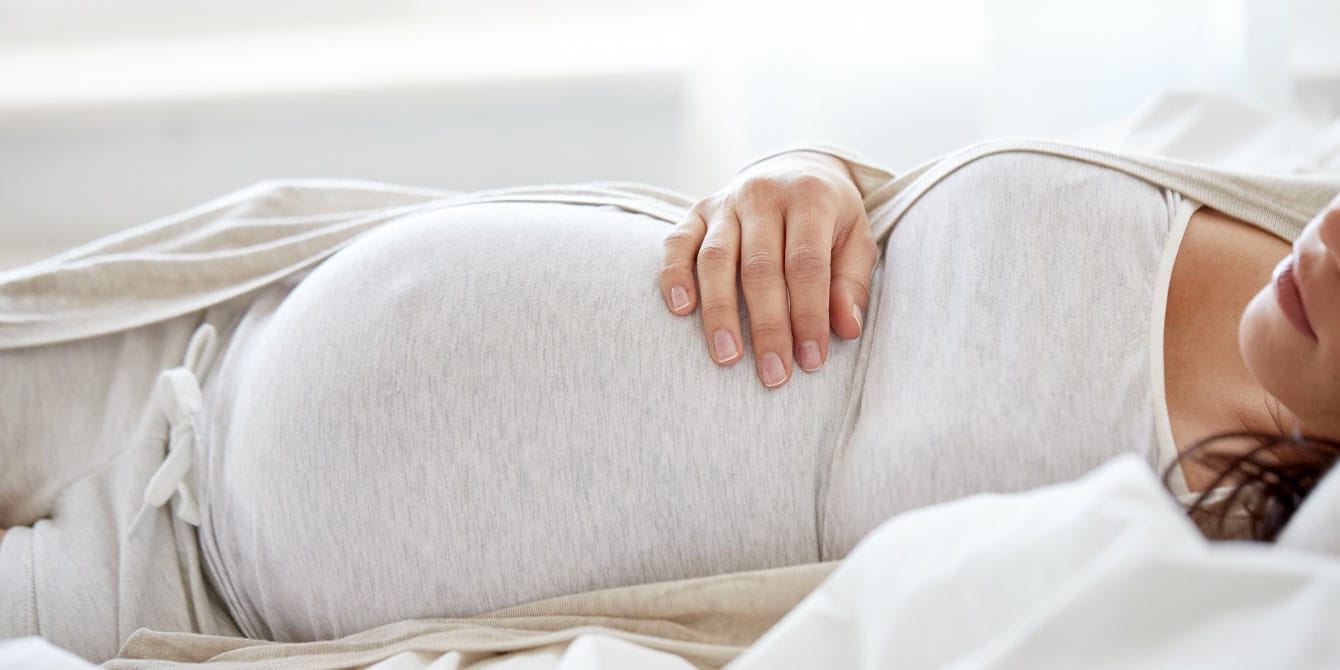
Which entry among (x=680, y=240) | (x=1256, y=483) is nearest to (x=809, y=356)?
(x=680, y=240)

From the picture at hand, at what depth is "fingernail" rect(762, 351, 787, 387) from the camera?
2.16 feet

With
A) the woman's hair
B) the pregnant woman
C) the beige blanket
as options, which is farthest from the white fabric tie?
the woman's hair

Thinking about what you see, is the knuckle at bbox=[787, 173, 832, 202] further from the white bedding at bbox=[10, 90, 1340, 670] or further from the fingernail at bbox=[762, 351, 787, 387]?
the white bedding at bbox=[10, 90, 1340, 670]

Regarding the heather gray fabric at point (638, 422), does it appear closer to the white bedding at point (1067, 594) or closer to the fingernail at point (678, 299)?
the fingernail at point (678, 299)

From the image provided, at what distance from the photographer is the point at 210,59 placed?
1.66 meters

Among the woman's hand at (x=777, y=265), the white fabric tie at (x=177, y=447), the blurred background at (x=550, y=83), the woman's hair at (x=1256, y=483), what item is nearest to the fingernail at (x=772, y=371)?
the woman's hand at (x=777, y=265)

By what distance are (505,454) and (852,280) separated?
276mm

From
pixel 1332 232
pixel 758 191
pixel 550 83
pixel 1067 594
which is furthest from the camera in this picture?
pixel 550 83

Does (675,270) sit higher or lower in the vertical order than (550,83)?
lower

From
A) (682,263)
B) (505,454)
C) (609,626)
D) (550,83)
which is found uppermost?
(550,83)

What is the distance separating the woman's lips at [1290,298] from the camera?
0.57 metres

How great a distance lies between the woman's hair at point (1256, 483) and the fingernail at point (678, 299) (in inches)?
12.6

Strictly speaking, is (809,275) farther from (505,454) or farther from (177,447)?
(177,447)

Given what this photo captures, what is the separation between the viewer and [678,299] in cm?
69
